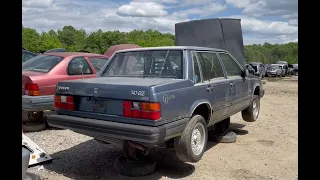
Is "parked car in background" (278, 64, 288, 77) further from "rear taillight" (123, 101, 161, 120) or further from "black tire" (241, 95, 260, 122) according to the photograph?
"rear taillight" (123, 101, 161, 120)

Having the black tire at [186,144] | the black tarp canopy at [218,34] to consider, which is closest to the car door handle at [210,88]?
the black tire at [186,144]

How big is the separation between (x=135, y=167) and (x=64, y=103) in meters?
1.29

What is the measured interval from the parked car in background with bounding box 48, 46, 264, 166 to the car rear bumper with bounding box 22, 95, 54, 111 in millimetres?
1633

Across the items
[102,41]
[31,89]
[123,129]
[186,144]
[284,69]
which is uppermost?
[102,41]

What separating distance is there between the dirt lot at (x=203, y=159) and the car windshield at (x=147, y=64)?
1323 mm

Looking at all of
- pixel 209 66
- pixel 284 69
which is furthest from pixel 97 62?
pixel 284 69

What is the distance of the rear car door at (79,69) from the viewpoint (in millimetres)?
6639

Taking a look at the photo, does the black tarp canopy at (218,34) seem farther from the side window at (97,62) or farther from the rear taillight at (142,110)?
the rear taillight at (142,110)

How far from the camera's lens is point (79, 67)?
689 centimetres

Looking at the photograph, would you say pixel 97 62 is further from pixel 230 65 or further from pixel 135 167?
pixel 135 167

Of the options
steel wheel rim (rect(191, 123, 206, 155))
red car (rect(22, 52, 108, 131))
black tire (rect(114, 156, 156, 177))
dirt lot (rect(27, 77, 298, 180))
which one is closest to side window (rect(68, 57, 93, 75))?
red car (rect(22, 52, 108, 131))

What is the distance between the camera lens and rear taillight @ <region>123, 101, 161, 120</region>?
3.55 meters
